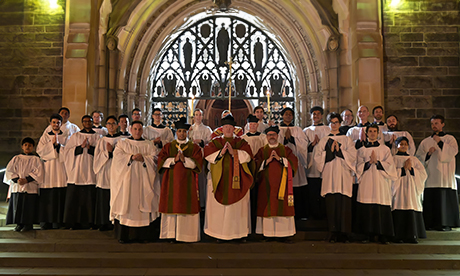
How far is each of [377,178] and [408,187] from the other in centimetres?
54

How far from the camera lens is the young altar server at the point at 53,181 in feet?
21.3

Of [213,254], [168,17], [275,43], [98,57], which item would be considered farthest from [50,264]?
[275,43]

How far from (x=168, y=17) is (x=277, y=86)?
12.3 ft

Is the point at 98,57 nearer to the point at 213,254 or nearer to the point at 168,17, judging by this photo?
the point at 168,17

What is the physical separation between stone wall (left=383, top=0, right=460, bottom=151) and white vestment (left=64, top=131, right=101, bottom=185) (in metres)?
6.42

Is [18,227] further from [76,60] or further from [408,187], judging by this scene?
[408,187]

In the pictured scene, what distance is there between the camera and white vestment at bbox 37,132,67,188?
6.62 meters

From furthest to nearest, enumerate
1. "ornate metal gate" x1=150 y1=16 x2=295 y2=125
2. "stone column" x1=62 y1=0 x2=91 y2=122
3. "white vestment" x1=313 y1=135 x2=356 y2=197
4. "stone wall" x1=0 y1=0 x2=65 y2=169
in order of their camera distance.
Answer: "ornate metal gate" x1=150 y1=16 x2=295 y2=125, "stone wall" x1=0 y1=0 x2=65 y2=169, "stone column" x1=62 y1=0 x2=91 y2=122, "white vestment" x1=313 y1=135 x2=356 y2=197

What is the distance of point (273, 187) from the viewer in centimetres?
602

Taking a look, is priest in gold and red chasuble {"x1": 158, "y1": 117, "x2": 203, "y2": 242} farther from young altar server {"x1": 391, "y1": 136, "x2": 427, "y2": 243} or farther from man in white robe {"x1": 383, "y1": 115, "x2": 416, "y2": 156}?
man in white robe {"x1": 383, "y1": 115, "x2": 416, "y2": 156}

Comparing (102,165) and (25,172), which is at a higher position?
(102,165)

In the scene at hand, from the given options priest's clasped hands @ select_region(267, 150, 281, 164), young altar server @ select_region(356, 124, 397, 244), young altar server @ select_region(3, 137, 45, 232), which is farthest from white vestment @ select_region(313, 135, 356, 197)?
young altar server @ select_region(3, 137, 45, 232)

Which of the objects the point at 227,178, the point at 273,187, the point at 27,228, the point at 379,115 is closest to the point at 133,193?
the point at 227,178

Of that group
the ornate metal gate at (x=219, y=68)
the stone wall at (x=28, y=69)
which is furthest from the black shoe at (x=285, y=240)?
the ornate metal gate at (x=219, y=68)
